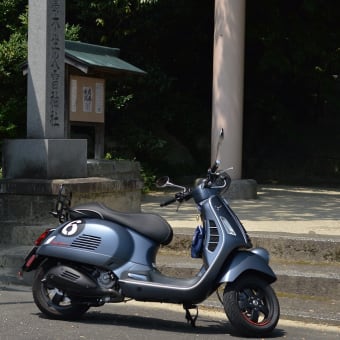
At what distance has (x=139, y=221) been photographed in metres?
6.80

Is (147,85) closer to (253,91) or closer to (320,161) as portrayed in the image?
(253,91)

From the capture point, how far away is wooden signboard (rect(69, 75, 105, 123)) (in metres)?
11.7

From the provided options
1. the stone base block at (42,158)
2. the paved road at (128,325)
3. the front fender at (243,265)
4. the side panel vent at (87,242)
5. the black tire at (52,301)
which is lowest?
the paved road at (128,325)

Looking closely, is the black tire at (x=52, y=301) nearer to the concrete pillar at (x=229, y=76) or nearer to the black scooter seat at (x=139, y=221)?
the black scooter seat at (x=139, y=221)

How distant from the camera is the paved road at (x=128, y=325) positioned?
636 centimetres

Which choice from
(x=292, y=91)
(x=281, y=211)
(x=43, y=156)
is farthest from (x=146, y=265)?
(x=292, y=91)

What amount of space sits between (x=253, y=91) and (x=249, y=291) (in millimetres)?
13561

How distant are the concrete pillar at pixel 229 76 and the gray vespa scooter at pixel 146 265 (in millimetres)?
7653

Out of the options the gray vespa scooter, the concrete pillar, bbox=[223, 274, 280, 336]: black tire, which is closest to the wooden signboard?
the concrete pillar

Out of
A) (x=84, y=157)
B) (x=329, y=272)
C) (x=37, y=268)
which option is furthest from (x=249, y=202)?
(x=37, y=268)

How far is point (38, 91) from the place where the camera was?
1008cm

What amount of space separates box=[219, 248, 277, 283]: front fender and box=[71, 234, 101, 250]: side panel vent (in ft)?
3.58

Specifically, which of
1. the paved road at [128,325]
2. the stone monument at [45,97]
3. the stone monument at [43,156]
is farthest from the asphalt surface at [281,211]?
the paved road at [128,325]

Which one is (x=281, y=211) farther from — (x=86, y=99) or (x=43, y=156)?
(x=43, y=156)
